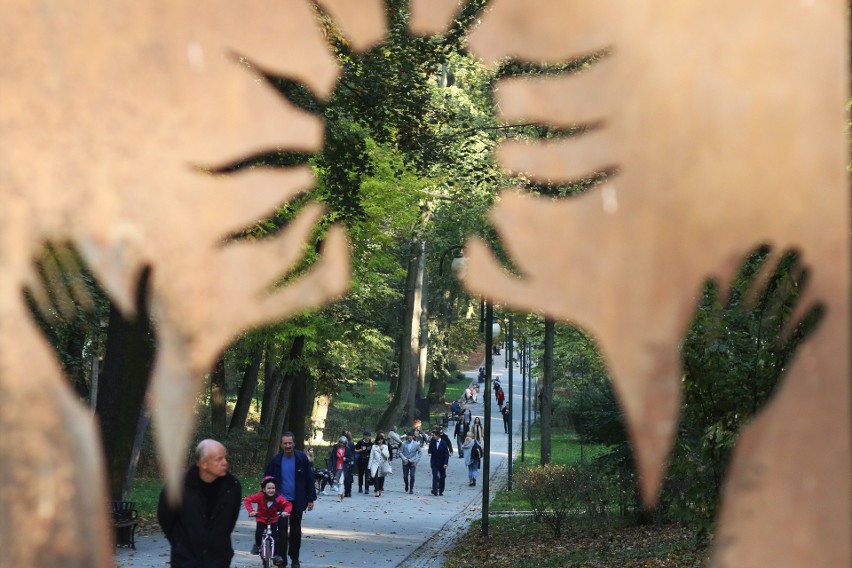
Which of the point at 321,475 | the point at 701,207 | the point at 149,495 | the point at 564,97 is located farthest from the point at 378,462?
the point at 701,207

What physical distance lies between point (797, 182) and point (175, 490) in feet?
11.8

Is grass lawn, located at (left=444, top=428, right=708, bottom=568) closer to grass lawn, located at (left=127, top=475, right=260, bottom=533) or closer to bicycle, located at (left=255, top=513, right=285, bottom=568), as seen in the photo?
bicycle, located at (left=255, top=513, right=285, bottom=568)

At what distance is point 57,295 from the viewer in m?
15.0

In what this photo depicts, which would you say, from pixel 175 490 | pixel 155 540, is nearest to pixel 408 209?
pixel 155 540

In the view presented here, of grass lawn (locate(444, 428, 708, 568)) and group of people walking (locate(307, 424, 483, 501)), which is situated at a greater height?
group of people walking (locate(307, 424, 483, 501))

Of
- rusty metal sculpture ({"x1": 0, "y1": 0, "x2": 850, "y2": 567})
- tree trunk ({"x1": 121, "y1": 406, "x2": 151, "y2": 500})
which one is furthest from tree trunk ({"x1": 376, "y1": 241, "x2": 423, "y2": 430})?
rusty metal sculpture ({"x1": 0, "y1": 0, "x2": 850, "y2": 567})

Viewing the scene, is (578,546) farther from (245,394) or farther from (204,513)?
(245,394)

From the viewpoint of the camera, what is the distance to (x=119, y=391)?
1692 cm

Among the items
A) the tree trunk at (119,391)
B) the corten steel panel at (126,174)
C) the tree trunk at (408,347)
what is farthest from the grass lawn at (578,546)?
the tree trunk at (408,347)

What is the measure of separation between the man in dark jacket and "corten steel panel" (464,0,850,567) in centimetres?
295

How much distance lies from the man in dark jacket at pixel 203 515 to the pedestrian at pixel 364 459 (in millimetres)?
23690

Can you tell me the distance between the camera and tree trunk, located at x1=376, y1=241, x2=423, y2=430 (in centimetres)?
4278

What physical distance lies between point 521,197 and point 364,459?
2688 centimetres

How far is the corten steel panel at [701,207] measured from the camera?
4965mm
